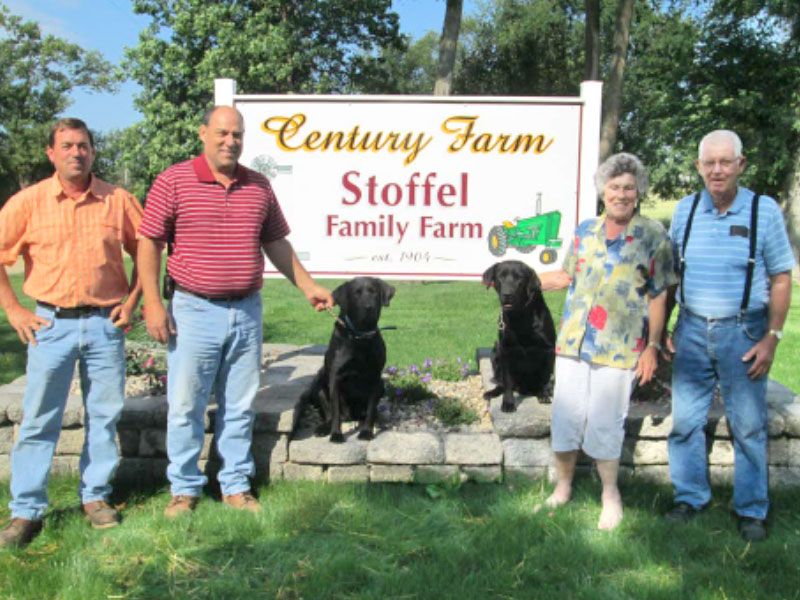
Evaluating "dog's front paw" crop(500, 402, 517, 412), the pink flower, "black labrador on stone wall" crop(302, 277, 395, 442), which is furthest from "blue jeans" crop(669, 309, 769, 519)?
"black labrador on stone wall" crop(302, 277, 395, 442)

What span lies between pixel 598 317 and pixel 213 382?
1.97 meters

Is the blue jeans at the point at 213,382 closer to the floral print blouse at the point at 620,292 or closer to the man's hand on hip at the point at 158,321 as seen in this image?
the man's hand on hip at the point at 158,321

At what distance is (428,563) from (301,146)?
2891mm

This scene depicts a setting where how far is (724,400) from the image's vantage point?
362 cm

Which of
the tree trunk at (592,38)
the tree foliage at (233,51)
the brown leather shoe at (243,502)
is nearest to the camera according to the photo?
the brown leather shoe at (243,502)

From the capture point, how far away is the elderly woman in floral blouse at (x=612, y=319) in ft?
11.4

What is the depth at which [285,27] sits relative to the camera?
2444 centimetres

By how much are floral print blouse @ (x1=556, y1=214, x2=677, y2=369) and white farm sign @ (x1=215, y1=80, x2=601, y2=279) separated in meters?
1.38

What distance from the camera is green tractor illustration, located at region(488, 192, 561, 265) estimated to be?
4.91 meters

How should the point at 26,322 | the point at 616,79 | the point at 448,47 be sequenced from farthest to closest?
the point at 616,79 → the point at 448,47 → the point at 26,322

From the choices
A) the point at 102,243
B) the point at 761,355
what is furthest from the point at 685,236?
the point at 102,243

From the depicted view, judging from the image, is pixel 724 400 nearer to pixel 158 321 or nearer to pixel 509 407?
pixel 509 407

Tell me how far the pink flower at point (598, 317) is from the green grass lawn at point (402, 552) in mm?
982

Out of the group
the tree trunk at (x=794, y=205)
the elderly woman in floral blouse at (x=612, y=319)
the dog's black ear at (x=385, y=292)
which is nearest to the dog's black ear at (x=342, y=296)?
the dog's black ear at (x=385, y=292)
